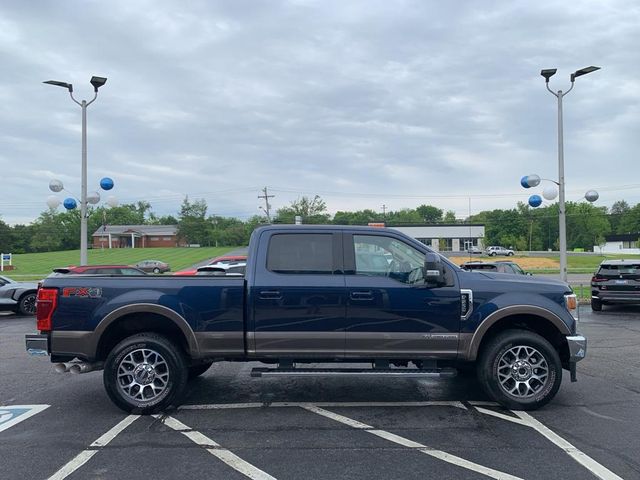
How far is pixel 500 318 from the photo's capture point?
5.35 meters

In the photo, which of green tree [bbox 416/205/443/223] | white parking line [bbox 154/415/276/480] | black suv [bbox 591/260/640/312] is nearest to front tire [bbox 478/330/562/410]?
white parking line [bbox 154/415/276/480]

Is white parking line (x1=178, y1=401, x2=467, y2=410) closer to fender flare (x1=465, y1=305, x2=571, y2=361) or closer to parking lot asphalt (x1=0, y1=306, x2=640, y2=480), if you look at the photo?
parking lot asphalt (x1=0, y1=306, x2=640, y2=480)

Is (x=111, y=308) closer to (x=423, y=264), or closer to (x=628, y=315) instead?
(x=423, y=264)

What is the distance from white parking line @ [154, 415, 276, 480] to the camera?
12.5 feet

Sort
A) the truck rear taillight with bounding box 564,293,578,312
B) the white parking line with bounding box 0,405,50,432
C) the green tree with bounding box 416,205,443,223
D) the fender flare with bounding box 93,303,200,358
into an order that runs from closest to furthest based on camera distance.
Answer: the white parking line with bounding box 0,405,50,432, the fender flare with bounding box 93,303,200,358, the truck rear taillight with bounding box 564,293,578,312, the green tree with bounding box 416,205,443,223

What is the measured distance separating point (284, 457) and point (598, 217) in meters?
117

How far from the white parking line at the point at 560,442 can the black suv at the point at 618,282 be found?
11336 millimetres

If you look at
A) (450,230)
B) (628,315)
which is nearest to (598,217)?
(450,230)

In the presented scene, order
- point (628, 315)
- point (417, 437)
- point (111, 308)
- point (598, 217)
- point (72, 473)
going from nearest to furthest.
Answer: point (72, 473)
point (417, 437)
point (111, 308)
point (628, 315)
point (598, 217)

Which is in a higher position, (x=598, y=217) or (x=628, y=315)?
(x=598, y=217)

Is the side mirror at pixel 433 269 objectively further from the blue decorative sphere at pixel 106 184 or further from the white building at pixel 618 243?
the white building at pixel 618 243

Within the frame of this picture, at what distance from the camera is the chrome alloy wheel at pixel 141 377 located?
5.31m

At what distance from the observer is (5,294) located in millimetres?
14938

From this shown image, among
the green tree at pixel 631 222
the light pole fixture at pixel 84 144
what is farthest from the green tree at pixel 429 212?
the light pole fixture at pixel 84 144
